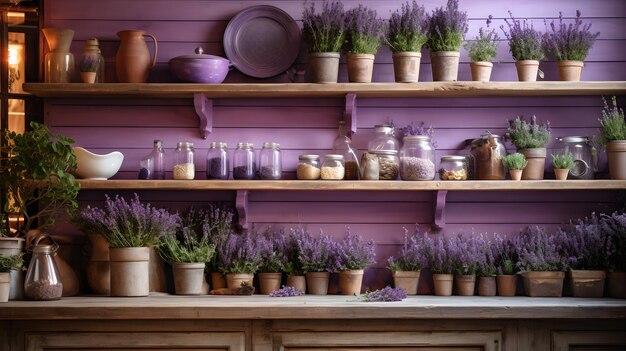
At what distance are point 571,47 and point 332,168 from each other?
1288 mm

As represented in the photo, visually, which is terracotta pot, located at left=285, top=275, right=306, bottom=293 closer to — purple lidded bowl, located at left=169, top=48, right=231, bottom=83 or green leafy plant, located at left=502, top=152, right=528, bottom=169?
purple lidded bowl, located at left=169, top=48, right=231, bottom=83

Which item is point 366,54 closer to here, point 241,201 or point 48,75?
point 241,201

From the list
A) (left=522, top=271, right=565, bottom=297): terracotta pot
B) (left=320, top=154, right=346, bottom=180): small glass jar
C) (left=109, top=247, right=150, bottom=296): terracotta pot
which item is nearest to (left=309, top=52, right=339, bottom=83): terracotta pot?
(left=320, top=154, right=346, bottom=180): small glass jar

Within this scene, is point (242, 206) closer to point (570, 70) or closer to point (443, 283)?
point (443, 283)

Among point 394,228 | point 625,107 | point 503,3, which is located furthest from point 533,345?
point 503,3

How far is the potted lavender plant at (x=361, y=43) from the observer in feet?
13.0

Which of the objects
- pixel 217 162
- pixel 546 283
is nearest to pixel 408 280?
pixel 546 283

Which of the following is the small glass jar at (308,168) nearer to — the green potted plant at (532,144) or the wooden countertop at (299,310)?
the wooden countertop at (299,310)

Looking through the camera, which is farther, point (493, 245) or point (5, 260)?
point (493, 245)

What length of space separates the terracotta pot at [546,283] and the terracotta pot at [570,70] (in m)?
0.94

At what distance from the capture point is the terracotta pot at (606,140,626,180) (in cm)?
390

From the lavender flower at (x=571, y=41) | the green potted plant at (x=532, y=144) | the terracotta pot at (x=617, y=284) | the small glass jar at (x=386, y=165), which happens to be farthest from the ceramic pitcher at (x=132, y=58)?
the terracotta pot at (x=617, y=284)

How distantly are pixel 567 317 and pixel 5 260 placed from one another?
7.89 feet

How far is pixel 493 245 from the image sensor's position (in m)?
4.05
